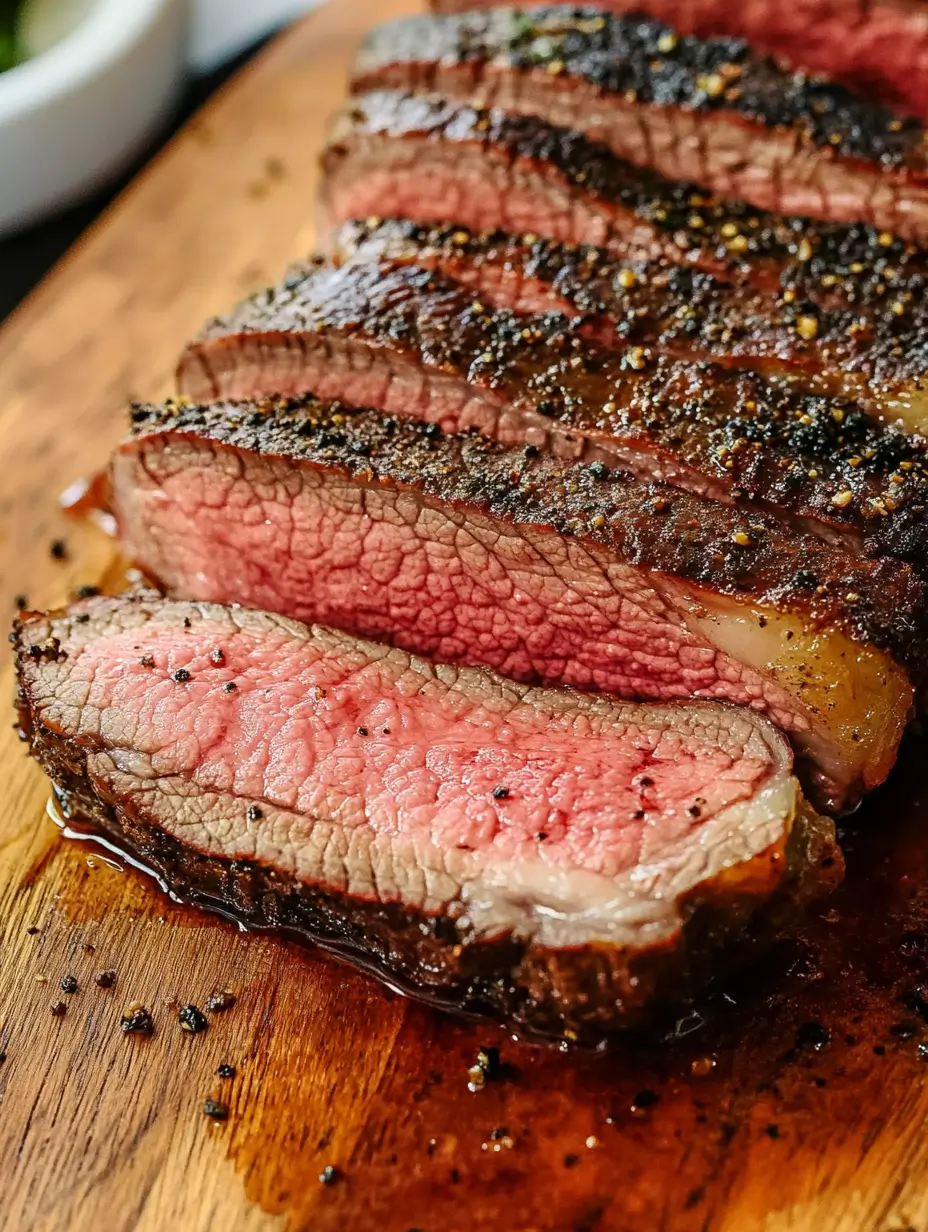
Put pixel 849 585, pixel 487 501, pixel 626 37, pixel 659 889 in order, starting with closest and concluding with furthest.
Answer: pixel 659 889, pixel 849 585, pixel 487 501, pixel 626 37

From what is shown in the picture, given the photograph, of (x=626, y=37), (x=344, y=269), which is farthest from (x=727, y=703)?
(x=626, y=37)

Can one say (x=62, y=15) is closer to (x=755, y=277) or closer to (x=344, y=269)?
(x=344, y=269)

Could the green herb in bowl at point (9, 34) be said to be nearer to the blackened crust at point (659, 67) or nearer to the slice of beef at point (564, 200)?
the blackened crust at point (659, 67)

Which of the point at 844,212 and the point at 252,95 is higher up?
the point at 844,212

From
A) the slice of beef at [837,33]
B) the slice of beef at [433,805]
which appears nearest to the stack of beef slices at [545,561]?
the slice of beef at [433,805]

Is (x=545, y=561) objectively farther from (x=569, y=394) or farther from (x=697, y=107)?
(x=697, y=107)

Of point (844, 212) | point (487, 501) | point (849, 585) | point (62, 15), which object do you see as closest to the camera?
point (849, 585)

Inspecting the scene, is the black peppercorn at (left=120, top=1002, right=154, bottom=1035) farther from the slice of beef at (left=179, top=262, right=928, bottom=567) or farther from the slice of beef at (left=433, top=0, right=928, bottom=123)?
the slice of beef at (left=433, top=0, right=928, bottom=123)
